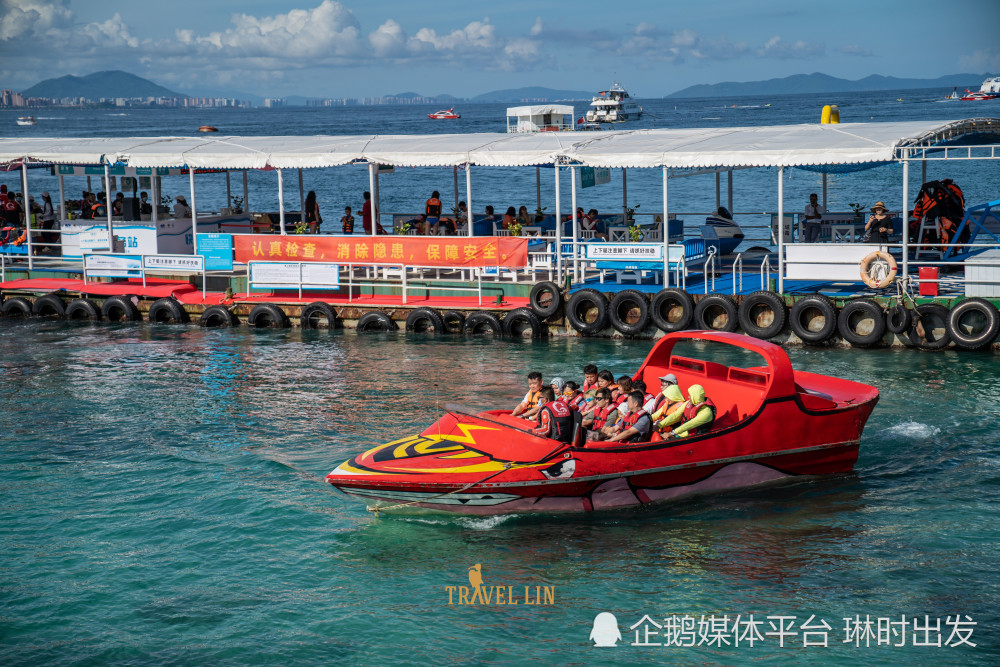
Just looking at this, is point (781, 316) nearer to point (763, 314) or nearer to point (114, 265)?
point (763, 314)

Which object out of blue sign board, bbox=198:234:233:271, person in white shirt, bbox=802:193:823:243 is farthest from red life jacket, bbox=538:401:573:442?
blue sign board, bbox=198:234:233:271

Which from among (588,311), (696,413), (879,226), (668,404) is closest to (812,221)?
(879,226)

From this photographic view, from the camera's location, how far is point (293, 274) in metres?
25.7

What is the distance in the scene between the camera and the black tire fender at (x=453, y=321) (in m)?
23.5

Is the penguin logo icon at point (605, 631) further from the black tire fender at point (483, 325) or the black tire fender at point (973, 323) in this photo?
the black tire fender at point (483, 325)

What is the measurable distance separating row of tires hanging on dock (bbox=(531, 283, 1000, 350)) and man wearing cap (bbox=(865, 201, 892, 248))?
1860 millimetres

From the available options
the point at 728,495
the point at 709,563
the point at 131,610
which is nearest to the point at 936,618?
the point at 709,563

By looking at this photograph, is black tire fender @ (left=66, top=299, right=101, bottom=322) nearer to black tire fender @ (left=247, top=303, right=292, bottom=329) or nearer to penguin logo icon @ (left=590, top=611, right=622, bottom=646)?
black tire fender @ (left=247, top=303, right=292, bottom=329)

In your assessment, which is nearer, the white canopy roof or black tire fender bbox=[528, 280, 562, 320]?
the white canopy roof

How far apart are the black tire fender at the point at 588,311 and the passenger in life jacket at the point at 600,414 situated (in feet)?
31.0

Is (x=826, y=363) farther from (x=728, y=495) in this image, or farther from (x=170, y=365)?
(x=170, y=365)

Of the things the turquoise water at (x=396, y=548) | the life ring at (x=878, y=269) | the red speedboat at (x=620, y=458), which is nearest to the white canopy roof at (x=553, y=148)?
the life ring at (x=878, y=269)

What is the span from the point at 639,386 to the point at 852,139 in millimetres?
10349

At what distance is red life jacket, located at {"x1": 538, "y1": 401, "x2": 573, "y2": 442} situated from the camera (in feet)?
39.5
